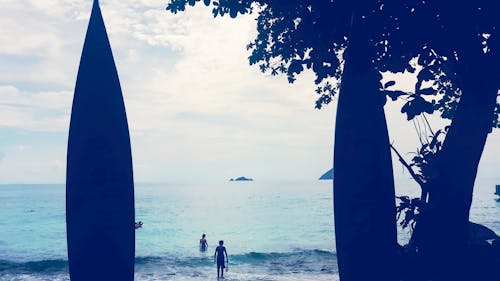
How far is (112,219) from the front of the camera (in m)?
6.52

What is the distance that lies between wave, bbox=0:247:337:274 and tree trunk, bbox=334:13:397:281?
2140cm

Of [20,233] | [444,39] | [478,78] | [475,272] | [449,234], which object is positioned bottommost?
[20,233]

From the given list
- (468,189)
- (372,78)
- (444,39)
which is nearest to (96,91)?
(372,78)

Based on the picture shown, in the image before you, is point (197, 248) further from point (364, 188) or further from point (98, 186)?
point (364, 188)

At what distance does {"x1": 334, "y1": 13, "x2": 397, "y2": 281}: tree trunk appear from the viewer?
592 centimetres

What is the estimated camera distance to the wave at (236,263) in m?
29.1

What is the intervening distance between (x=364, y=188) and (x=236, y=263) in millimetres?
Answer: 28490

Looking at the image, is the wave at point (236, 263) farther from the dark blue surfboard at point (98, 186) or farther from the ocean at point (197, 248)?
the dark blue surfboard at point (98, 186)

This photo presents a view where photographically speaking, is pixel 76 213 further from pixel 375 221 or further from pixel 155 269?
pixel 155 269

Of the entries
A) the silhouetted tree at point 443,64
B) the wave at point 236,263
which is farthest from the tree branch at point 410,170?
the wave at point 236,263

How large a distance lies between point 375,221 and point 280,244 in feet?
148

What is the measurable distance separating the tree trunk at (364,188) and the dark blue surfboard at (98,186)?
3.08 meters

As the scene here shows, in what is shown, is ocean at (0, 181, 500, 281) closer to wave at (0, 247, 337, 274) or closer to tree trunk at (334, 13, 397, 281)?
wave at (0, 247, 337, 274)

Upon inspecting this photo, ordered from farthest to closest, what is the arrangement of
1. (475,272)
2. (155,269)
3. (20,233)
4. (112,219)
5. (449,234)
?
(20,233), (155,269), (475,272), (449,234), (112,219)
